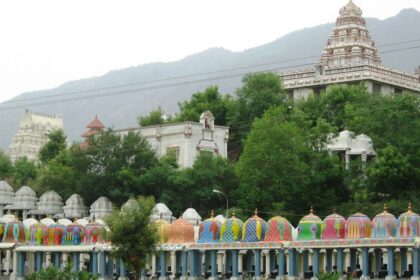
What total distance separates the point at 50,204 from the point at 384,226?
126 ft

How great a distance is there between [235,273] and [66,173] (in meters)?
30.8

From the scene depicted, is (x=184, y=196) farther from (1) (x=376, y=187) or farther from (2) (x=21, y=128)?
(2) (x=21, y=128)

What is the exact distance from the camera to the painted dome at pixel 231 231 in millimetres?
56344

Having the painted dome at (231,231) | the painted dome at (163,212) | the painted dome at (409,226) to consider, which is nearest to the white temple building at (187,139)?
the painted dome at (163,212)

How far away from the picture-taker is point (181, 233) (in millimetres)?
59375

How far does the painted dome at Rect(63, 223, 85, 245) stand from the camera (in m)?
65.5

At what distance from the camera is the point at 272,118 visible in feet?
253

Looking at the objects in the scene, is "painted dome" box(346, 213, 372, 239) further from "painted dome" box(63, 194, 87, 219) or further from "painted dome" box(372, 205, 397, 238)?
"painted dome" box(63, 194, 87, 219)

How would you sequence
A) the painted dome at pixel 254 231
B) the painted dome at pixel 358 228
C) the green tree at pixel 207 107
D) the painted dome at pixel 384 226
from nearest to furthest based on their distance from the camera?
the painted dome at pixel 384 226 → the painted dome at pixel 358 228 → the painted dome at pixel 254 231 → the green tree at pixel 207 107

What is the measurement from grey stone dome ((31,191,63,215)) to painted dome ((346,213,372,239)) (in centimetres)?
3554

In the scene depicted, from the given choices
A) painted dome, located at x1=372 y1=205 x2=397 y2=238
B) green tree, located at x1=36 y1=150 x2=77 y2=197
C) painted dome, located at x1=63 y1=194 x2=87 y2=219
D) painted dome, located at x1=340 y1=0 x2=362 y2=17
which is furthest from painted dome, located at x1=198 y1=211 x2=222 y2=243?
painted dome, located at x1=340 y1=0 x2=362 y2=17

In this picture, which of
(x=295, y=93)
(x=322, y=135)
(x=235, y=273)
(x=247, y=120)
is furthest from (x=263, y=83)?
(x=235, y=273)

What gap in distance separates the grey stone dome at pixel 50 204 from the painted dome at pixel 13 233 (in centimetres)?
1273

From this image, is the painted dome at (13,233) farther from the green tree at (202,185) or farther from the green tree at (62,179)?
the green tree at (62,179)
